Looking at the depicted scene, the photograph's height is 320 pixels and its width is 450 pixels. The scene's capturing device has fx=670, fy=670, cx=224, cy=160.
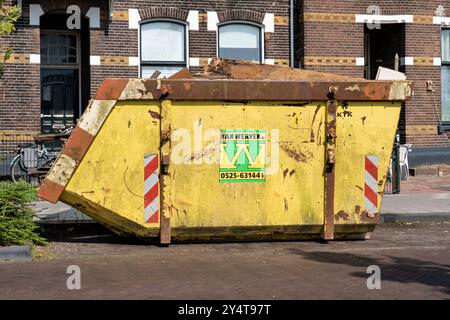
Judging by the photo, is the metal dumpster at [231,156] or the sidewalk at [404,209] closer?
the metal dumpster at [231,156]

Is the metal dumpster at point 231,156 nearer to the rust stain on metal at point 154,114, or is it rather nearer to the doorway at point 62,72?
the rust stain on metal at point 154,114

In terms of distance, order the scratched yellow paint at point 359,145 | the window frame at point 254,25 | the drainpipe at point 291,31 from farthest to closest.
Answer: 1. the drainpipe at point 291,31
2. the window frame at point 254,25
3. the scratched yellow paint at point 359,145

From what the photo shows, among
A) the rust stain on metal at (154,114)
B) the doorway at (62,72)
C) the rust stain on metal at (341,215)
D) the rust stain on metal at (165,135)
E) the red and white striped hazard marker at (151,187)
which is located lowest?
the rust stain on metal at (341,215)

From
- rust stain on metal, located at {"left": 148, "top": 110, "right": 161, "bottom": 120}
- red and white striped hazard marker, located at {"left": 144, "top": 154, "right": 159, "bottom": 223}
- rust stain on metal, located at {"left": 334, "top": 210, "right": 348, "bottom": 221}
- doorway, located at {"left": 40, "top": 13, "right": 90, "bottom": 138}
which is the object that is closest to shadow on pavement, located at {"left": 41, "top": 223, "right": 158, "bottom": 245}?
red and white striped hazard marker, located at {"left": 144, "top": 154, "right": 159, "bottom": 223}

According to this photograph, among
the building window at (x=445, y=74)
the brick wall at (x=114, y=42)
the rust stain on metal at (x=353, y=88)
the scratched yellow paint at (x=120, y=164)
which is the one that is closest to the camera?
the scratched yellow paint at (x=120, y=164)

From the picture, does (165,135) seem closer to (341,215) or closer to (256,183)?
(256,183)

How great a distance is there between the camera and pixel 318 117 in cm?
895

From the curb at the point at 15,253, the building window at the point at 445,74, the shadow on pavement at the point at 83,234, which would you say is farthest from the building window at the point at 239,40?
the curb at the point at 15,253

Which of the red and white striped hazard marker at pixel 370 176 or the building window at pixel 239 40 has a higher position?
the building window at pixel 239 40

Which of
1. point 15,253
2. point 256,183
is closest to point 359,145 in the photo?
point 256,183

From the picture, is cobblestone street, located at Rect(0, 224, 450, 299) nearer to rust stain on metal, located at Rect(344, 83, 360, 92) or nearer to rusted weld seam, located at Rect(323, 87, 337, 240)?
rusted weld seam, located at Rect(323, 87, 337, 240)

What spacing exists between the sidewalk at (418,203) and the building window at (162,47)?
261 inches

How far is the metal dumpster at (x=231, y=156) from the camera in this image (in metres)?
8.52

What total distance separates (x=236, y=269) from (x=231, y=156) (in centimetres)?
181
